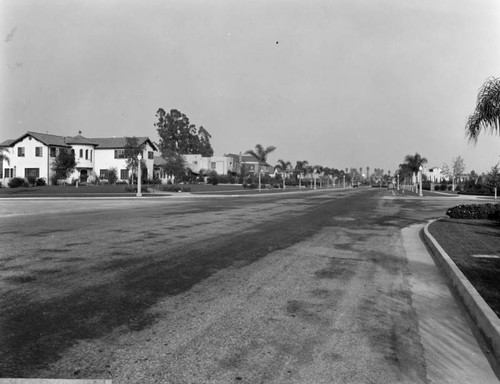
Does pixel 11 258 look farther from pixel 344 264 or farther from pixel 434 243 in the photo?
pixel 434 243

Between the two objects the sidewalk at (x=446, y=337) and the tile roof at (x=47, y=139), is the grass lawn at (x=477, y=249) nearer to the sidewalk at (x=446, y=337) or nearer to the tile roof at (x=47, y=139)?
the sidewalk at (x=446, y=337)

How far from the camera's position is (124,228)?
13.9 m

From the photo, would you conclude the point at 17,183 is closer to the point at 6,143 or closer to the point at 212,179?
the point at 6,143

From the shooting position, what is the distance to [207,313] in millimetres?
5305

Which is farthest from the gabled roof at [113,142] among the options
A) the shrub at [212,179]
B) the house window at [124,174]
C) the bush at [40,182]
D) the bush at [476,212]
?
the bush at [476,212]

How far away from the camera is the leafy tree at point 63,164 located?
173 ft

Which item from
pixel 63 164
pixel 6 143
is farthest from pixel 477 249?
pixel 6 143

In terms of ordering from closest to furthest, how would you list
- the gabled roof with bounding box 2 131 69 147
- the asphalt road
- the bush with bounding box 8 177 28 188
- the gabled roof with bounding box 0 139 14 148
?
the asphalt road
the bush with bounding box 8 177 28 188
the gabled roof with bounding box 2 131 69 147
the gabled roof with bounding box 0 139 14 148

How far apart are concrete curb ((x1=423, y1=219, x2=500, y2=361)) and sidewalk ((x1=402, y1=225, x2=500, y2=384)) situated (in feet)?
0.33

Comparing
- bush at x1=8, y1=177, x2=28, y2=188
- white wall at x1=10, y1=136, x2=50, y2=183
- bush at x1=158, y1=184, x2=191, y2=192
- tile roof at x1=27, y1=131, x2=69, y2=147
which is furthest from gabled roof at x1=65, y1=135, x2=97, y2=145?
bush at x1=158, y1=184, x2=191, y2=192

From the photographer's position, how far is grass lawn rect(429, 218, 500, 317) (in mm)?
6234

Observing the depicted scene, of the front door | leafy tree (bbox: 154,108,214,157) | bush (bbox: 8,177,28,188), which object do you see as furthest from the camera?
leafy tree (bbox: 154,108,214,157)

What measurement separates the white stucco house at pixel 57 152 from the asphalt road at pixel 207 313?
4975 cm

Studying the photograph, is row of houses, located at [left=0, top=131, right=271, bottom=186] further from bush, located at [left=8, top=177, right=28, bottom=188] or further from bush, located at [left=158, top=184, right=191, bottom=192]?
bush, located at [left=158, top=184, right=191, bottom=192]
